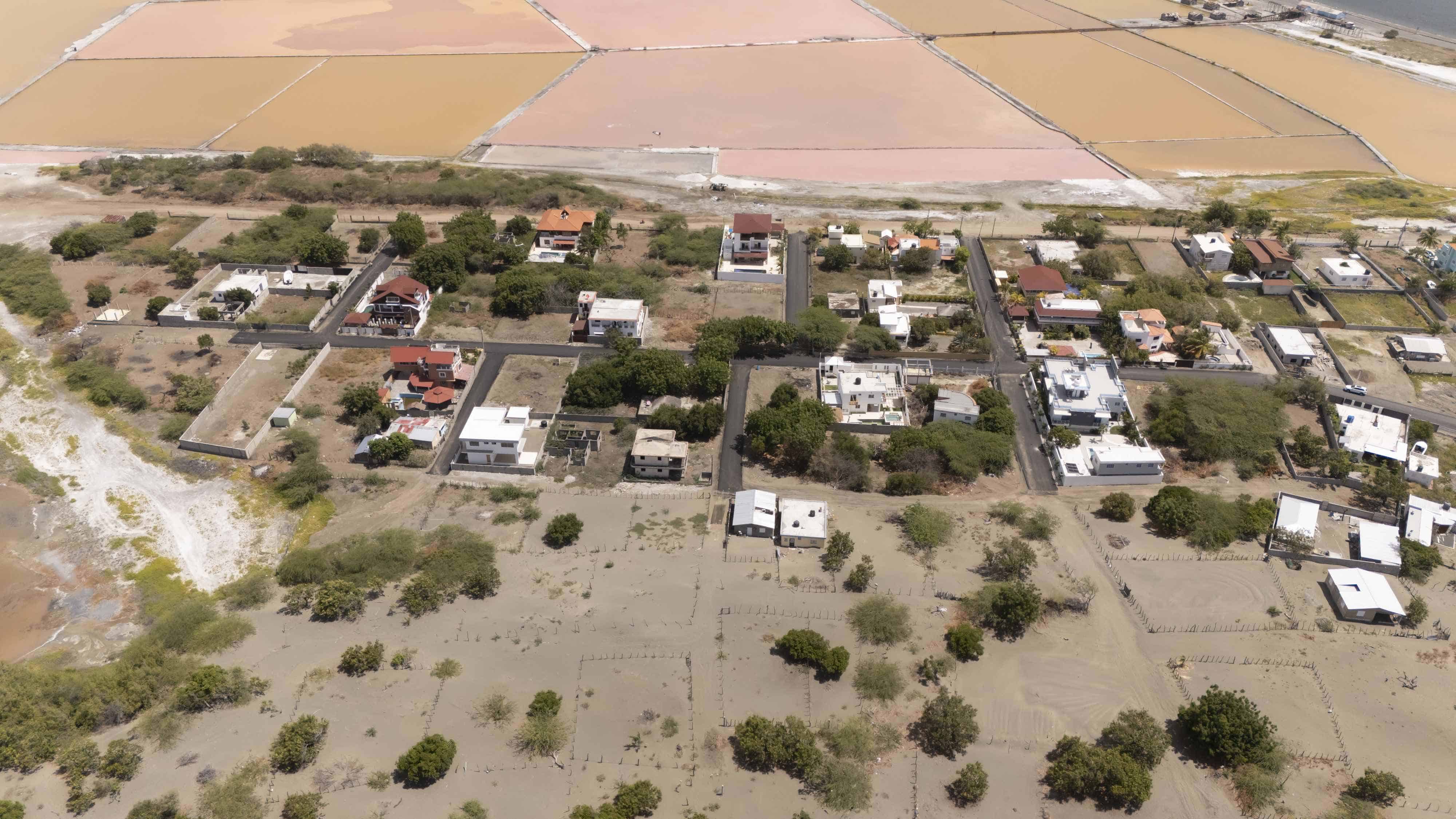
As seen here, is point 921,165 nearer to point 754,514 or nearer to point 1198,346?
point 1198,346

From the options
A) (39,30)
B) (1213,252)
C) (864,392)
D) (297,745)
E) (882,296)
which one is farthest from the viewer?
(39,30)

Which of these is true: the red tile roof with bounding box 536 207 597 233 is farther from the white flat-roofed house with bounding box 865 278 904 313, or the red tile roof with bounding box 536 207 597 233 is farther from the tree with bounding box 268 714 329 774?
the tree with bounding box 268 714 329 774

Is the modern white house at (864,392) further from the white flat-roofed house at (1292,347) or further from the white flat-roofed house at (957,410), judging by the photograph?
the white flat-roofed house at (1292,347)

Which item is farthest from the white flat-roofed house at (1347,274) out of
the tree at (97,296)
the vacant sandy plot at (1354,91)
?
the tree at (97,296)

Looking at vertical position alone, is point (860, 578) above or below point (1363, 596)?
below

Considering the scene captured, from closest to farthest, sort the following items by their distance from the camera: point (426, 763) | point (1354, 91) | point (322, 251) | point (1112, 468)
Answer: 1. point (426, 763)
2. point (1112, 468)
3. point (322, 251)
4. point (1354, 91)

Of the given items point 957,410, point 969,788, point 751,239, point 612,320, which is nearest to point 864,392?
point 957,410
